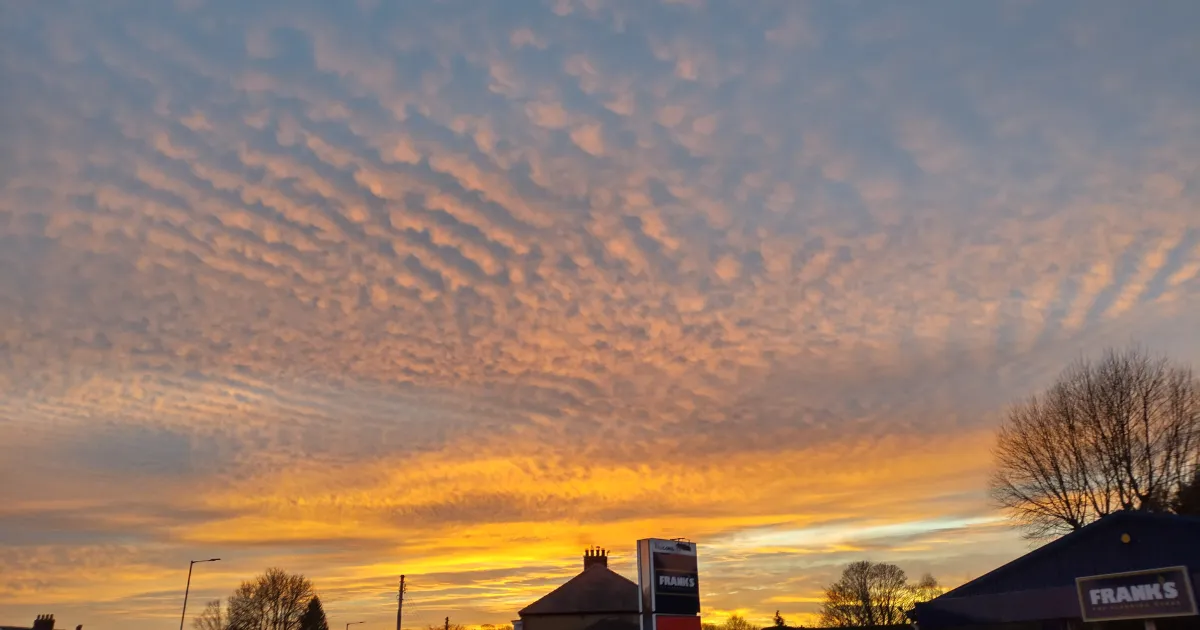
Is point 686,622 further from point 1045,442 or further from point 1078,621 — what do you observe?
point 1045,442

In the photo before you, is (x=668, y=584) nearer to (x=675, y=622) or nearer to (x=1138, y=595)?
(x=675, y=622)

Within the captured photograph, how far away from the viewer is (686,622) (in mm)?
40094

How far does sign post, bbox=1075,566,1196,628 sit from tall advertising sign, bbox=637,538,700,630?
17.7 meters

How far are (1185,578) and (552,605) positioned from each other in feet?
159

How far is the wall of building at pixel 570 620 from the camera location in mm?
62906

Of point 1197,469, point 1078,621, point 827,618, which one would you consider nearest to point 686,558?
point 1078,621

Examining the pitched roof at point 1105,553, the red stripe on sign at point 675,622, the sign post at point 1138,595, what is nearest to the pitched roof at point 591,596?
the red stripe on sign at point 675,622

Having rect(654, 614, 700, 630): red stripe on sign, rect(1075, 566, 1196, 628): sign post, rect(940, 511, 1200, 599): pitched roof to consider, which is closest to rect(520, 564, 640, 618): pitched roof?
rect(654, 614, 700, 630): red stripe on sign

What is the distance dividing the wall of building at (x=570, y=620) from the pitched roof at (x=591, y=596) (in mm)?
310

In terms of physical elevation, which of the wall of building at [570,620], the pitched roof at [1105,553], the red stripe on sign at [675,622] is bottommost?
the red stripe on sign at [675,622]

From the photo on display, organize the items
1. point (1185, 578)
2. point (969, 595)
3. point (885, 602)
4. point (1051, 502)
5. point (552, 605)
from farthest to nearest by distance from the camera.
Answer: point (885, 602)
point (552, 605)
point (1051, 502)
point (969, 595)
point (1185, 578)

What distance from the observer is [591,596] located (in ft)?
214

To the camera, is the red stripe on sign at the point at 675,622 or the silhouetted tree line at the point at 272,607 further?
the silhouetted tree line at the point at 272,607

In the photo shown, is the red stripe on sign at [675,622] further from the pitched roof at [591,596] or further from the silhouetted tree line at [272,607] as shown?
the silhouetted tree line at [272,607]
